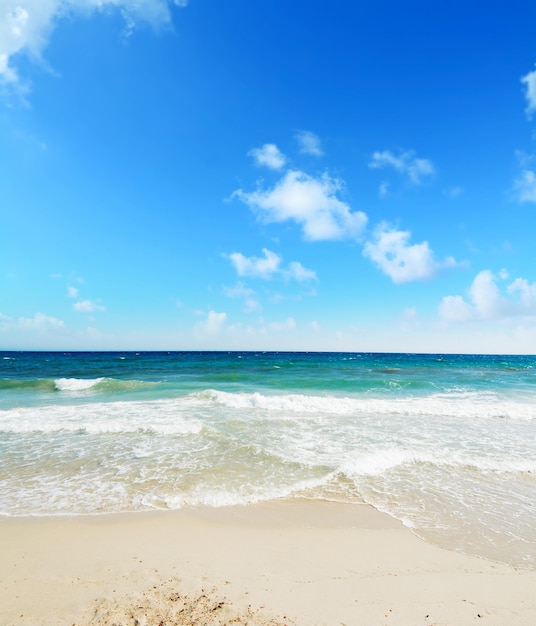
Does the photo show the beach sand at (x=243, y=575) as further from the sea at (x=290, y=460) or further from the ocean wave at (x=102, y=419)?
the ocean wave at (x=102, y=419)

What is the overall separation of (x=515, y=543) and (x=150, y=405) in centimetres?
1563

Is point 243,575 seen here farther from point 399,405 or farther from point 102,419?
point 399,405

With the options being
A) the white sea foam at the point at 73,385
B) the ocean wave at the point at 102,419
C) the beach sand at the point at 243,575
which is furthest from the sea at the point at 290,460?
the white sea foam at the point at 73,385

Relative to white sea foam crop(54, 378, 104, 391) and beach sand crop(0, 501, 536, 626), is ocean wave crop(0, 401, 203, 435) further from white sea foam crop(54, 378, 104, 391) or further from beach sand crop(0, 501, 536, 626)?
white sea foam crop(54, 378, 104, 391)

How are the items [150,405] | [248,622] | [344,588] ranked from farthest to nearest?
[150,405] → [344,588] → [248,622]

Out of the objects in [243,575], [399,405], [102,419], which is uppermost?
[243,575]

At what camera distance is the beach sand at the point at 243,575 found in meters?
3.61

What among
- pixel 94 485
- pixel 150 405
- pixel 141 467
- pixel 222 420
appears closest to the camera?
pixel 94 485

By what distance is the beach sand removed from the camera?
3613mm

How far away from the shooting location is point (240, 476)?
25.9 ft

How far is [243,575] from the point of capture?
14.1 feet

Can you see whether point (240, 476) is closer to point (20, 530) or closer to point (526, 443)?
point (20, 530)

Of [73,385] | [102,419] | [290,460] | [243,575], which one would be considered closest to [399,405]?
[290,460]

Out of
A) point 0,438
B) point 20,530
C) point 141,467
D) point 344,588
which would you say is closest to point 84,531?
point 20,530
